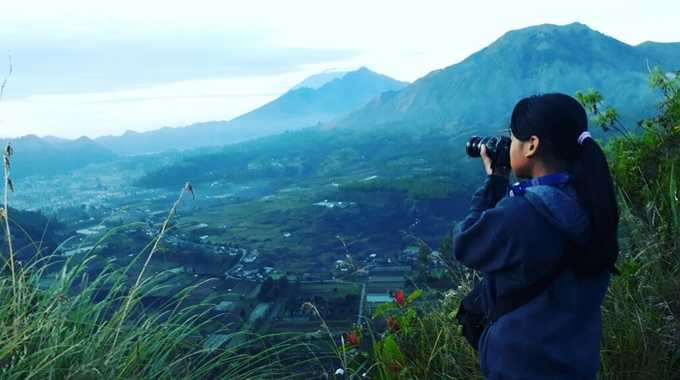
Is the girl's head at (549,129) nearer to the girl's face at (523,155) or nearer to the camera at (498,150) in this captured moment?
the girl's face at (523,155)

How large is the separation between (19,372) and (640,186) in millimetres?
3496

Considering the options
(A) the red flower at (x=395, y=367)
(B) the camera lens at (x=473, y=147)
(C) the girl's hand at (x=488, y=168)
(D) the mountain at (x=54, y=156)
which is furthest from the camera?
(D) the mountain at (x=54, y=156)

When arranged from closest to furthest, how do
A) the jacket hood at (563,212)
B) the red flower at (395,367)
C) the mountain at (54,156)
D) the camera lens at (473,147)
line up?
the jacket hood at (563,212)
the camera lens at (473,147)
the red flower at (395,367)
the mountain at (54,156)

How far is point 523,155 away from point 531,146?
41 mm

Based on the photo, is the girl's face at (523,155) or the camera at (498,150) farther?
the camera at (498,150)

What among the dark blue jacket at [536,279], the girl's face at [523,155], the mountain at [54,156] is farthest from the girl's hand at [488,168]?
the mountain at [54,156]

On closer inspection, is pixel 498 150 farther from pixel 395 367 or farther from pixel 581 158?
pixel 395 367

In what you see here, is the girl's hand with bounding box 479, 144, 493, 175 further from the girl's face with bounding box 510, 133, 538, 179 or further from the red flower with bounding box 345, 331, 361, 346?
the red flower with bounding box 345, 331, 361, 346

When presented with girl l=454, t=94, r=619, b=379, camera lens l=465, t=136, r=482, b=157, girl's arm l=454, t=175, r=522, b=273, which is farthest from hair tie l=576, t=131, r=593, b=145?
camera lens l=465, t=136, r=482, b=157

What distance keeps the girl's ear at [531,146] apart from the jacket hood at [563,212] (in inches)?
5.7

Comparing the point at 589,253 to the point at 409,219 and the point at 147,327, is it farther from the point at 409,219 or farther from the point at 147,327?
the point at 409,219

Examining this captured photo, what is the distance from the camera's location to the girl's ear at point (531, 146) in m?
1.66

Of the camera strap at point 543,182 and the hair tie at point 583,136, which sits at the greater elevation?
the hair tie at point 583,136

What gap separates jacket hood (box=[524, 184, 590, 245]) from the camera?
1.53 meters
